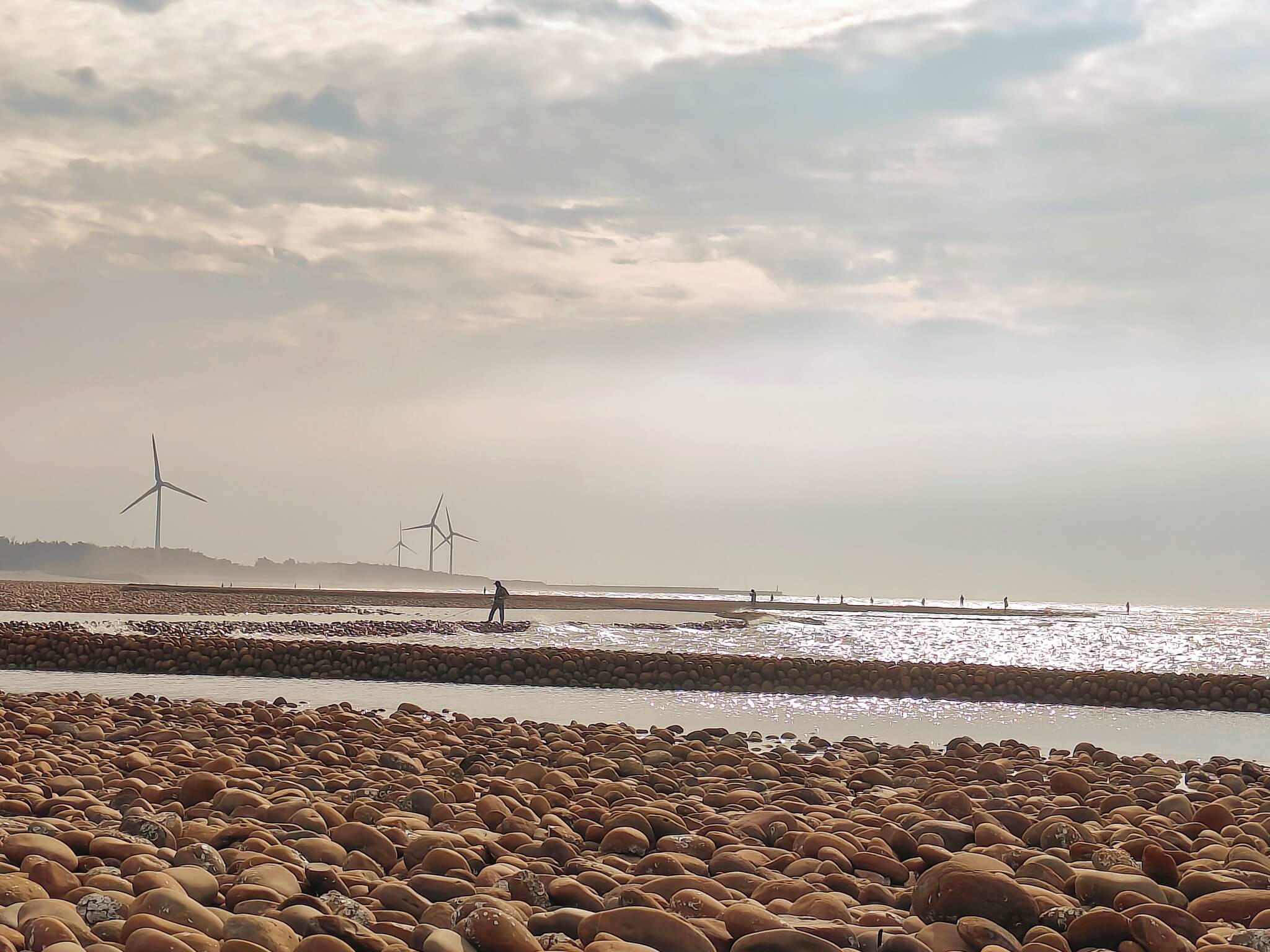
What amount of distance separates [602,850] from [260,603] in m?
47.5

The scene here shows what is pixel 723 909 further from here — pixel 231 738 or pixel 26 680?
pixel 26 680

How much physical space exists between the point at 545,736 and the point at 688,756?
184 centimetres

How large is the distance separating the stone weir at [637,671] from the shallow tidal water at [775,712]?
585mm

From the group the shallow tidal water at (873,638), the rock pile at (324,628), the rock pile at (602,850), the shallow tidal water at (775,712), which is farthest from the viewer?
the rock pile at (324,628)

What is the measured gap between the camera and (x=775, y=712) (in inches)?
570

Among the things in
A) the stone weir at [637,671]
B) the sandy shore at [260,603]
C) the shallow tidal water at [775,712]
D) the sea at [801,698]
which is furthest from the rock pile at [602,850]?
the sandy shore at [260,603]

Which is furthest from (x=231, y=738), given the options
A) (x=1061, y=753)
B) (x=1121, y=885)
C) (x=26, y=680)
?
(x=26, y=680)

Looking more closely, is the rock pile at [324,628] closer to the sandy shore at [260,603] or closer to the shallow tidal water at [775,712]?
the shallow tidal water at [775,712]

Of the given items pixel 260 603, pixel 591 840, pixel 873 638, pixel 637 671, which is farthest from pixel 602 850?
pixel 260 603

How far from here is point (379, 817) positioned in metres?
5.86

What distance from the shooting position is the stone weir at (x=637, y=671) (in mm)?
17609

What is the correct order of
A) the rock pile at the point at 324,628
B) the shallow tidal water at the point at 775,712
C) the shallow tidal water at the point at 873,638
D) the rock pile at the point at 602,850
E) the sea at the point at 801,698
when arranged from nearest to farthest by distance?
the rock pile at the point at 602,850 → the shallow tidal water at the point at 775,712 → the sea at the point at 801,698 → the shallow tidal water at the point at 873,638 → the rock pile at the point at 324,628

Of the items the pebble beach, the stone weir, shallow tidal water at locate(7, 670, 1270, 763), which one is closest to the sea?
shallow tidal water at locate(7, 670, 1270, 763)

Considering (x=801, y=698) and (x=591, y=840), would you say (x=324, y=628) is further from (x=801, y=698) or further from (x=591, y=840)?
(x=591, y=840)
